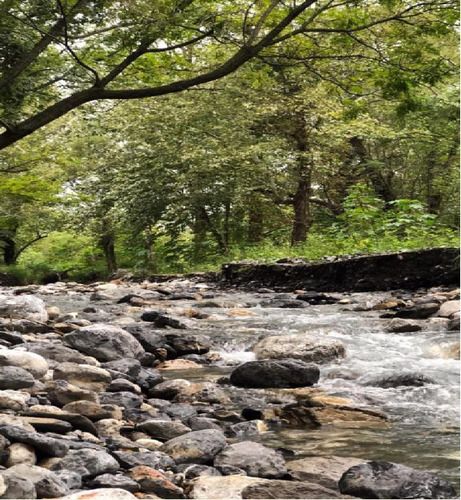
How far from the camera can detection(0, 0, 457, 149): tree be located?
17.5ft

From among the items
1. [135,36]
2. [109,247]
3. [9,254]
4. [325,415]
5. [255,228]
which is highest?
[135,36]

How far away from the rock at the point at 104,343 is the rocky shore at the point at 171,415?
1 cm

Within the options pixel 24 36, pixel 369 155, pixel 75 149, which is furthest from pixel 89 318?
pixel 75 149

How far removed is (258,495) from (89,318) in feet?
21.1

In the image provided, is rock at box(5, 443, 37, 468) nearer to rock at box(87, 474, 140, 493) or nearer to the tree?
rock at box(87, 474, 140, 493)

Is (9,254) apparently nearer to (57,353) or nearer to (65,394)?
(57,353)

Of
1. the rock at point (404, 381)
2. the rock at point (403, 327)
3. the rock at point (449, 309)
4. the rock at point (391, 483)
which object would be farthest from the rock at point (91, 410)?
the rock at point (449, 309)

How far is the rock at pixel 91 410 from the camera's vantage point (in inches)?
148

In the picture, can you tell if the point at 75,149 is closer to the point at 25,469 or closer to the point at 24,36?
the point at 24,36

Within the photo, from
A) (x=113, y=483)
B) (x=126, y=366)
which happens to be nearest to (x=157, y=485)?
(x=113, y=483)

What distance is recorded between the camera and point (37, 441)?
2.88 metres

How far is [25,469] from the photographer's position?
8.56 feet

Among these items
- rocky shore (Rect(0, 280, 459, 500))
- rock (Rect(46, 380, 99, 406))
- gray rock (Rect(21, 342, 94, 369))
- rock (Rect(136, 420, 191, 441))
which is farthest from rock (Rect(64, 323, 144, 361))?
rock (Rect(136, 420, 191, 441))

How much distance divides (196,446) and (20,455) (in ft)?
2.94
